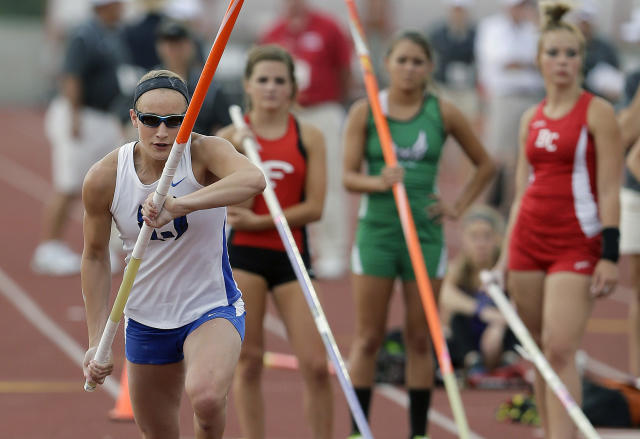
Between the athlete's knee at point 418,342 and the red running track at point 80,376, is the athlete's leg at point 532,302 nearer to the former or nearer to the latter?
the athlete's knee at point 418,342

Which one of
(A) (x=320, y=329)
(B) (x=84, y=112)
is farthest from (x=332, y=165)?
(A) (x=320, y=329)

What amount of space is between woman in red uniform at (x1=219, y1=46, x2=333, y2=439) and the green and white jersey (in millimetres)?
430

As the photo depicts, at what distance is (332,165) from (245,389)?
600 cm

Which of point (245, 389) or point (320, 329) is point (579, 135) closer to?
point (320, 329)

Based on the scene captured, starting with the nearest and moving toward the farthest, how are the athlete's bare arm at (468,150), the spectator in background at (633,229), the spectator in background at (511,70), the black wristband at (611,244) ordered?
the black wristband at (611,244)
the athlete's bare arm at (468,150)
the spectator in background at (633,229)
the spectator in background at (511,70)

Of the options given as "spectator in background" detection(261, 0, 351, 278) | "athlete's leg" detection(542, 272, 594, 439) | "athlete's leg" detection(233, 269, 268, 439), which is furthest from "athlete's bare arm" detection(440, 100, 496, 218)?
"spectator in background" detection(261, 0, 351, 278)

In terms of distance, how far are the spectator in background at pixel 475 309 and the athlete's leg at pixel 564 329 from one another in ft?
8.70

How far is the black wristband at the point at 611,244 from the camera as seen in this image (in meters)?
6.14

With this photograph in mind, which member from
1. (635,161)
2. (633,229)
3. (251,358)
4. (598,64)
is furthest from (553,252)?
(598,64)

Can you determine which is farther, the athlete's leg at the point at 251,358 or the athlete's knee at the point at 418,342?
the athlete's knee at the point at 418,342

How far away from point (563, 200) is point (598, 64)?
6.61m

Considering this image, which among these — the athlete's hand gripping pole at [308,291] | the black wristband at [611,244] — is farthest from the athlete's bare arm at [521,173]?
the athlete's hand gripping pole at [308,291]

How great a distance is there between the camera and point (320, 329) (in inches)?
236

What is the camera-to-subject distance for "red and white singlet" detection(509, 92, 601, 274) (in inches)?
246
